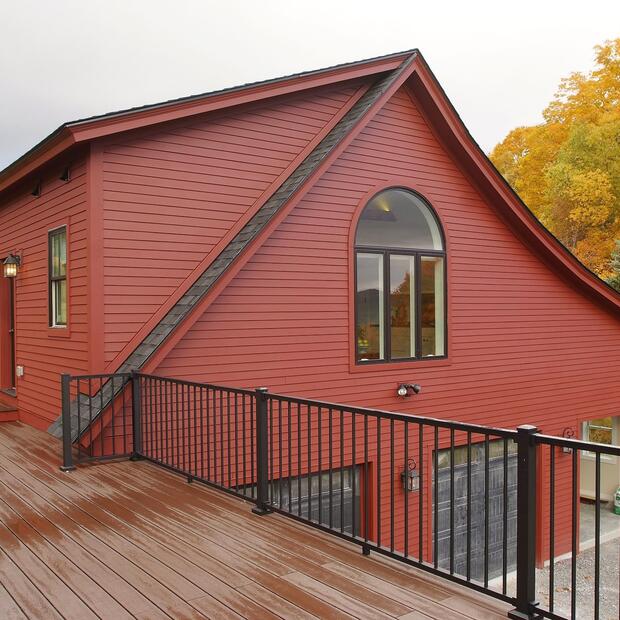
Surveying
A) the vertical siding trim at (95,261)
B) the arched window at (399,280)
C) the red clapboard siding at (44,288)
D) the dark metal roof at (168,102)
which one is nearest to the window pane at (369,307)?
the arched window at (399,280)

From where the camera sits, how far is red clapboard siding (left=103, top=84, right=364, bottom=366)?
6.94 meters

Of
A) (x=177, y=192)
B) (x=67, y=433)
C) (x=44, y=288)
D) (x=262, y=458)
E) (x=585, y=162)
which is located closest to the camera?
(x=262, y=458)

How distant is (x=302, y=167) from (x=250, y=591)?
5.85 m

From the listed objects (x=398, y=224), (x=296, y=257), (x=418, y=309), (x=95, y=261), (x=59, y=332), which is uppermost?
(x=398, y=224)

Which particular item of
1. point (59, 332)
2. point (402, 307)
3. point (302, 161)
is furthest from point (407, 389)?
point (59, 332)

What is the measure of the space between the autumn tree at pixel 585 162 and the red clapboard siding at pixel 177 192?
19.9 meters

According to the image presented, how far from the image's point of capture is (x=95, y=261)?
6742 mm

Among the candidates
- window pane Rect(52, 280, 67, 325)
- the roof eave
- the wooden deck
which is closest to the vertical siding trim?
window pane Rect(52, 280, 67, 325)

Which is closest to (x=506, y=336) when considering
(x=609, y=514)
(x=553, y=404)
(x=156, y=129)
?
(x=553, y=404)

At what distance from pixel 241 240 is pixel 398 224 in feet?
8.70

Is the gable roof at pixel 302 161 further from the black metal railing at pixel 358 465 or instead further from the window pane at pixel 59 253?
the window pane at pixel 59 253

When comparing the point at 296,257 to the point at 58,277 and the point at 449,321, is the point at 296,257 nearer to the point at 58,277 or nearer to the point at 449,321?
the point at 449,321

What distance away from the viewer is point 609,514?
12.9 metres

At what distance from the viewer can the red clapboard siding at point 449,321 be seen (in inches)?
301
